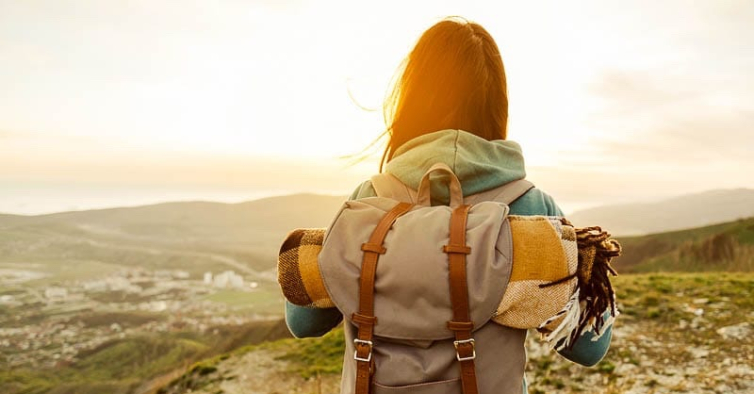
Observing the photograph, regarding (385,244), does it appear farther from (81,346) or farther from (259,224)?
(259,224)

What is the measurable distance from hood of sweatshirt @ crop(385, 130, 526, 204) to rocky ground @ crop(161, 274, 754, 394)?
3.68 meters

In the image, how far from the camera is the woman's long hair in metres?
1.75

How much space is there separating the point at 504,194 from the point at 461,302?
1.43 feet

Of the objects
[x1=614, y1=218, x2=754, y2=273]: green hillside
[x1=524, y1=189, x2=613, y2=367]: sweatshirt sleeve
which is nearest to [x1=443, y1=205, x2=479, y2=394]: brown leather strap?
[x1=524, y1=189, x2=613, y2=367]: sweatshirt sleeve

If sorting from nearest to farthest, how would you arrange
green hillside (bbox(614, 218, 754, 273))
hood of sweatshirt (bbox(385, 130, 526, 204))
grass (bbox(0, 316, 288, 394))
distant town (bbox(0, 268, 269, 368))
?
hood of sweatshirt (bbox(385, 130, 526, 204))
green hillside (bbox(614, 218, 754, 273))
grass (bbox(0, 316, 288, 394))
distant town (bbox(0, 268, 269, 368))

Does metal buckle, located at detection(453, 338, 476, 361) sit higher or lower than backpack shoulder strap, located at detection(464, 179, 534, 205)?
lower

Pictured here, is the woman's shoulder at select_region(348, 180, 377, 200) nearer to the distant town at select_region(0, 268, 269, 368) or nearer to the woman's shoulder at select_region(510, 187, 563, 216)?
the woman's shoulder at select_region(510, 187, 563, 216)

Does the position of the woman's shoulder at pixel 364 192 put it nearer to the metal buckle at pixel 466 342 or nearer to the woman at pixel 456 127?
the woman at pixel 456 127

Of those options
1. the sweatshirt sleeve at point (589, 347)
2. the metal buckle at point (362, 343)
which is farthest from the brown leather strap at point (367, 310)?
the sweatshirt sleeve at point (589, 347)

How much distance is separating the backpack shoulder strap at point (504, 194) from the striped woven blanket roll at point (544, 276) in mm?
120

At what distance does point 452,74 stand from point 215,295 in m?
92.6

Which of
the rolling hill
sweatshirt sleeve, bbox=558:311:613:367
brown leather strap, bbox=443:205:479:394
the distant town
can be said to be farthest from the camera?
the rolling hill

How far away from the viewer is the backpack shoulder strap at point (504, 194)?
1645mm

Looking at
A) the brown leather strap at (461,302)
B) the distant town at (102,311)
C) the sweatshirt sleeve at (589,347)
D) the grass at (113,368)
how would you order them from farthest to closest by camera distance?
the distant town at (102,311) < the grass at (113,368) < the sweatshirt sleeve at (589,347) < the brown leather strap at (461,302)
